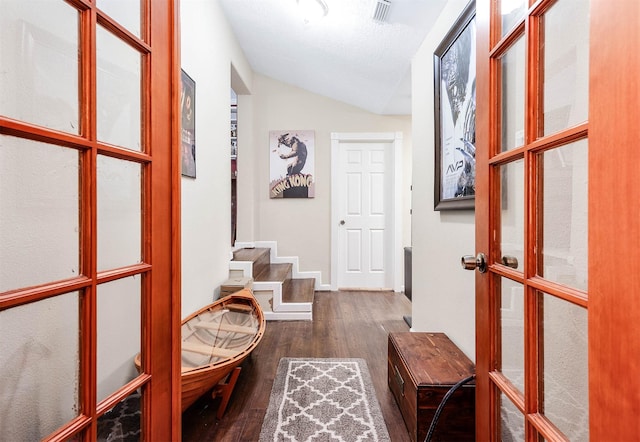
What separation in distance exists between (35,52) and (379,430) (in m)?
1.77

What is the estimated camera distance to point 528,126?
2.30ft

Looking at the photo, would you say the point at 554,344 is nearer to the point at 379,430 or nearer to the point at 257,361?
the point at 379,430

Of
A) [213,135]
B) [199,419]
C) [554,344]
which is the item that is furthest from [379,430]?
[213,135]

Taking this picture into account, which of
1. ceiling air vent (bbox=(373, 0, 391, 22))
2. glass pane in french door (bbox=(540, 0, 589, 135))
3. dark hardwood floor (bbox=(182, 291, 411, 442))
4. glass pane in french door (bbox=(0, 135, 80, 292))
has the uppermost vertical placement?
ceiling air vent (bbox=(373, 0, 391, 22))

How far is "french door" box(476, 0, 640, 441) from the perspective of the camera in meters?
0.45

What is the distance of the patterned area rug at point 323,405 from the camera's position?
4.41ft

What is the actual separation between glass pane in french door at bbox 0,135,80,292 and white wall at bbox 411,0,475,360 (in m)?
1.49

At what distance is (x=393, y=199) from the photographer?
3932 mm

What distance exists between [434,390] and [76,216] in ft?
4.39

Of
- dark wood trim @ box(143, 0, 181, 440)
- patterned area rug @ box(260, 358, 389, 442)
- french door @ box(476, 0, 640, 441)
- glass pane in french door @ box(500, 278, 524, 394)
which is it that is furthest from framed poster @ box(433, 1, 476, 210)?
dark wood trim @ box(143, 0, 181, 440)

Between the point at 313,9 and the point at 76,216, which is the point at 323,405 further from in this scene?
the point at 313,9

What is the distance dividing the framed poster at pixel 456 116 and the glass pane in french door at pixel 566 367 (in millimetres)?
790

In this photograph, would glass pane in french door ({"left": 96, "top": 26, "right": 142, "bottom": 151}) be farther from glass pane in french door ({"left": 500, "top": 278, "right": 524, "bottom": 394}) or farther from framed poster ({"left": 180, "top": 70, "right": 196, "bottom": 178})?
glass pane in french door ({"left": 500, "top": 278, "right": 524, "bottom": 394})

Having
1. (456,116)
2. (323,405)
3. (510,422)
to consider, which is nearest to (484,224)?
(510,422)
